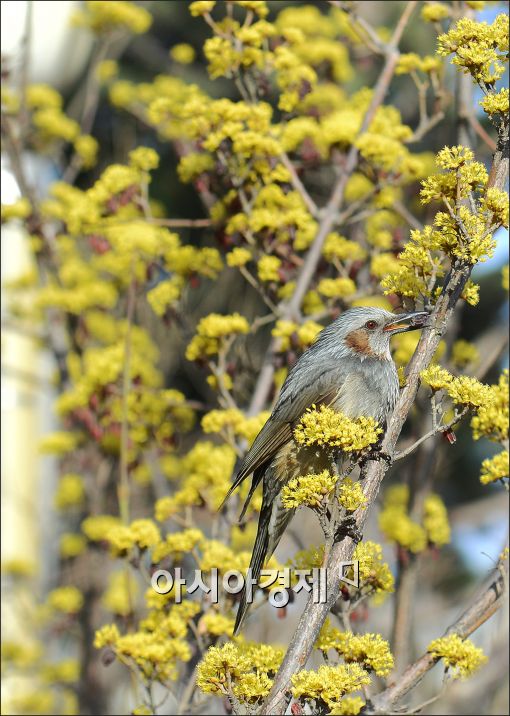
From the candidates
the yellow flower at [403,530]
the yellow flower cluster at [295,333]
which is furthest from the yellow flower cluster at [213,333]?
the yellow flower at [403,530]

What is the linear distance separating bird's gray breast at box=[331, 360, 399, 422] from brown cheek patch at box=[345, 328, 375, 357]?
0.06 meters

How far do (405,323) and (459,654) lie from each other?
3.89ft

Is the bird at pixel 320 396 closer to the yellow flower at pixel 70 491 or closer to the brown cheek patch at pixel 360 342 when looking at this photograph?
the brown cheek patch at pixel 360 342

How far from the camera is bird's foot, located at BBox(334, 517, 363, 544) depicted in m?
2.21

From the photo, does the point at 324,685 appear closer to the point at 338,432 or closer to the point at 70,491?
the point at 338,432

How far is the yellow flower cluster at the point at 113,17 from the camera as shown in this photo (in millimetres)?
5320

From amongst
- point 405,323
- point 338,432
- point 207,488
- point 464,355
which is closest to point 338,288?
point 464,355

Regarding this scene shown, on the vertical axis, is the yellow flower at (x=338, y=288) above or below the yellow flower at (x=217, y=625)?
above

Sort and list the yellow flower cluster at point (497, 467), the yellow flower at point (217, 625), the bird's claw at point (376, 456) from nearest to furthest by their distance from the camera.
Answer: the bird's claw at point (376, 456) → the yellow flower cluster at point (497, 467) → the yellow flower at point (217, 625)

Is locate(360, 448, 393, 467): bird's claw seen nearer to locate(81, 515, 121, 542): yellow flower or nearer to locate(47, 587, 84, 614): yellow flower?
locate(81, 515, 121, 542): yellow flower

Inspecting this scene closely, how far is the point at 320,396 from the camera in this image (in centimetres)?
346

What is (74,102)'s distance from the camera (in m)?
9.09

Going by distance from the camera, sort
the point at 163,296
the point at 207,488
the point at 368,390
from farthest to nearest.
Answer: the point at 163,296 → the point at 207,488 → the point at 368,390

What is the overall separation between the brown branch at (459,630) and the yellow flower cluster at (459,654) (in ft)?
0.26
